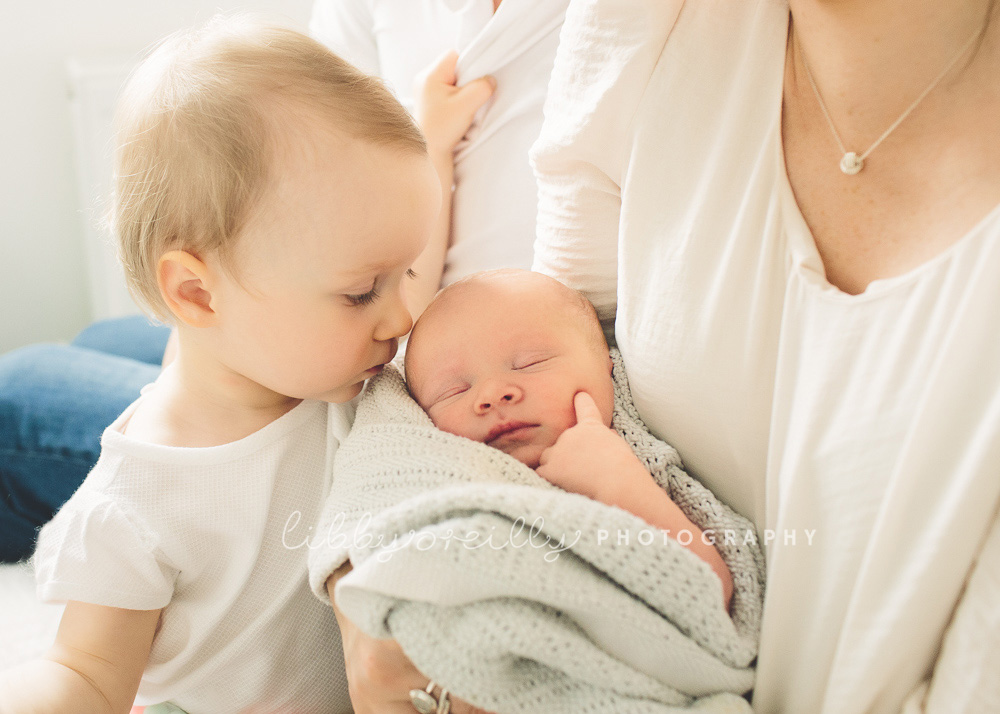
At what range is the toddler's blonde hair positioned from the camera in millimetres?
864

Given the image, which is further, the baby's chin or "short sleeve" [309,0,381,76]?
"short sleeve" [309,0,381,76]

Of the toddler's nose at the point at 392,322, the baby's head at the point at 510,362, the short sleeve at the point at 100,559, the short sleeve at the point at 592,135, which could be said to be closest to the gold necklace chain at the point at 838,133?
the short sleeve at the point at 592,135

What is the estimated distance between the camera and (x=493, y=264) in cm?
134

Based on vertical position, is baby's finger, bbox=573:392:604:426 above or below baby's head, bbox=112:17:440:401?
below

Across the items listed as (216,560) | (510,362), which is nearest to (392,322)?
(510,362)

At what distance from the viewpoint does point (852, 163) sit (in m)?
0.83

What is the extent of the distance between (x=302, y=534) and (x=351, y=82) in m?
0.57

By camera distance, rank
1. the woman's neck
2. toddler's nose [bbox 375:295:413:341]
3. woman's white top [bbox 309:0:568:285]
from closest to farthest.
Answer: the woman's neck → toddler's nose [bbox 375:295:413:341] → woman's white top [bbox 309:0:568:285]

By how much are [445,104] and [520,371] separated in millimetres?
586

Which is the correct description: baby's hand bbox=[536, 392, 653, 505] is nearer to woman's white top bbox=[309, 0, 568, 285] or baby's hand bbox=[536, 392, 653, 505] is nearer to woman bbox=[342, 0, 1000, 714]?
woman bbox=[342, 0, 1000, 714]

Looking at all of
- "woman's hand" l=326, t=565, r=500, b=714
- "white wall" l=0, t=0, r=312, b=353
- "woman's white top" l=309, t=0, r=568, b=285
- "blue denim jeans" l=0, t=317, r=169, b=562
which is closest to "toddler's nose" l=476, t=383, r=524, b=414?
"woman's hand" l=326, t=565, r=500, b=714

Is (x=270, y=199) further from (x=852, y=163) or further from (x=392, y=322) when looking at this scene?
(x=852, y=163)

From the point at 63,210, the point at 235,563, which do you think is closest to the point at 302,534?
the point at 235,563

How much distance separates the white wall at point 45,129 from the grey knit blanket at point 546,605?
2175 mm
